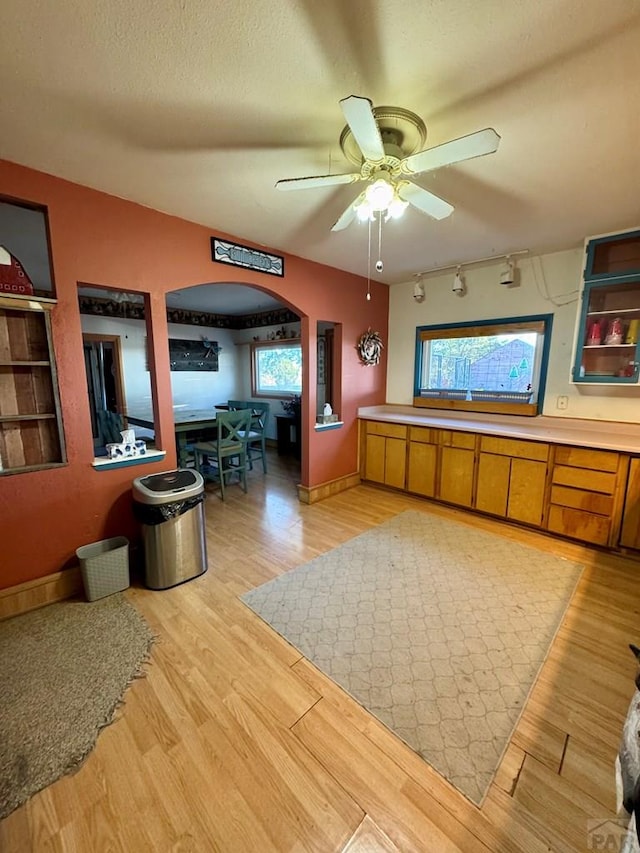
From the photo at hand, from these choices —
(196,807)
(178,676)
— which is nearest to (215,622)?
(178,676)

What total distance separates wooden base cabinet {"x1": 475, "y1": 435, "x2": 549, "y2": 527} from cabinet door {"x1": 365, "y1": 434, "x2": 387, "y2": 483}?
112 cm

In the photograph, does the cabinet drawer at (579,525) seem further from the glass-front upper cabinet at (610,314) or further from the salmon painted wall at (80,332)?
the salmon painted wall at (80,332)

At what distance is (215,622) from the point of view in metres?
1.97

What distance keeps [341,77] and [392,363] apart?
3.41 metres

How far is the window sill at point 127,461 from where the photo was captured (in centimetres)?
226

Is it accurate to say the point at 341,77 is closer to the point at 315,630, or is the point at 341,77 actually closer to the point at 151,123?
the point at 151,123

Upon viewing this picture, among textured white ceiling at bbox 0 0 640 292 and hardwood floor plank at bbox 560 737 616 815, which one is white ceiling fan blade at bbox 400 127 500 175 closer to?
textured white ceiling at bbox 0 0 640 292

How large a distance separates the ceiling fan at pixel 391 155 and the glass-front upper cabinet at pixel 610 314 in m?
1.93

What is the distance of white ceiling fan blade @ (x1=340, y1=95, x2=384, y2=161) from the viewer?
1.07 meters

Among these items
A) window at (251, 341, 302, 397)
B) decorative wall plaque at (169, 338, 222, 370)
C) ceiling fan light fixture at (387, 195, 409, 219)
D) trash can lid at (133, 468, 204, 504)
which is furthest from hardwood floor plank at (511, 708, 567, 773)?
decorative wall plaque at (169, 338, 222, 370)

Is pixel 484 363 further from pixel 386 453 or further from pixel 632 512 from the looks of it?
pixel 632 512

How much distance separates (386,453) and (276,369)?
3189 millimetres

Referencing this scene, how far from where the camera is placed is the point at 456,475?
347cm

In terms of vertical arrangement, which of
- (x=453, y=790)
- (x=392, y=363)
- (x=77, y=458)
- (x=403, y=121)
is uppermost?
(x=403, y=121)
